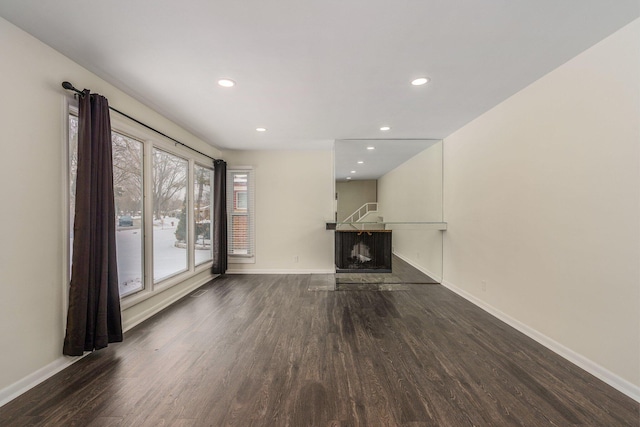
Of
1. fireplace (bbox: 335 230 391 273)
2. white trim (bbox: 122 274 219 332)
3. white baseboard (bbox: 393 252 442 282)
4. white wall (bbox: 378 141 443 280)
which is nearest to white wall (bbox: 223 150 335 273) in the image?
fireplace (bbox: 335 230 391 273)

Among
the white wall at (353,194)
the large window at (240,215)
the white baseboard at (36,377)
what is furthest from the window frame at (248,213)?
the white baseboard at (36,377)

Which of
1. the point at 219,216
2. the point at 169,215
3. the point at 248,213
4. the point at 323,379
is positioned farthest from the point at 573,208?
the point at 219,216

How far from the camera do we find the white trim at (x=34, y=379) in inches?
65.2

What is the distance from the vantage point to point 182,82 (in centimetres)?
241

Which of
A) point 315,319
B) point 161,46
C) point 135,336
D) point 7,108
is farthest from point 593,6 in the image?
point 135,336

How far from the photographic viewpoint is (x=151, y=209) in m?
3.07

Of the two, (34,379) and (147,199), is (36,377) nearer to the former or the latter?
(34,379)

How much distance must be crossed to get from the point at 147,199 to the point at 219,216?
1751 mm

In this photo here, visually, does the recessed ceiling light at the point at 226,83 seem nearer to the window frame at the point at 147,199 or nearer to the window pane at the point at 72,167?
the window frame at the point at 147,199

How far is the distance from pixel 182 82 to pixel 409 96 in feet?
7.44

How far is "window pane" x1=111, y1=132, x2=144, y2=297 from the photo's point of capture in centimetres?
265

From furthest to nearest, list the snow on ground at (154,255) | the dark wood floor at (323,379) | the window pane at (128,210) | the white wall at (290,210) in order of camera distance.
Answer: the white wall at (290,210) < the snow on ground at (154,255) < the window pane at (128,210) < the dark wood floor at (323,379)

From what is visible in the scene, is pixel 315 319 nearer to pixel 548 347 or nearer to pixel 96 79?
pixel 548 347

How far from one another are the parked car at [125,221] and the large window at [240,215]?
2.30 meters
